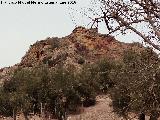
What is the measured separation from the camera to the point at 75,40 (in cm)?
9006

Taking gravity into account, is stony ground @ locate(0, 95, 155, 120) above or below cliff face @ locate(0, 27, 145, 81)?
below

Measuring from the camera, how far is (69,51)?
8362 cm

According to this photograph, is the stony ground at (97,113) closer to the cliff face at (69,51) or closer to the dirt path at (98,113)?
the dirt path at (98,113)

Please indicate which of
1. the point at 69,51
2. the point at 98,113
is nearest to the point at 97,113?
the point at 98,113

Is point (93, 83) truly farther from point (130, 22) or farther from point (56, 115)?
point (130, 22)

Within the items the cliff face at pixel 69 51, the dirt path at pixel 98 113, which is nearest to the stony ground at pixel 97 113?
the dirt path at pixel 98 113

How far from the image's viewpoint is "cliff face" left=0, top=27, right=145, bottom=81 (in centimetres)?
8244

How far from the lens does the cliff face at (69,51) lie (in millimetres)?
82438

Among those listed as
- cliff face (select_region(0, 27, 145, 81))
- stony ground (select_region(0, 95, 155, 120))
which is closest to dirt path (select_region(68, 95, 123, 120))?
stony ground (select_region(0, 95, 155, 120))

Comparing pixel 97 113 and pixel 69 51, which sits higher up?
pixel 69 51

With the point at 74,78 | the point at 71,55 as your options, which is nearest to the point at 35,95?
the point at 74,78

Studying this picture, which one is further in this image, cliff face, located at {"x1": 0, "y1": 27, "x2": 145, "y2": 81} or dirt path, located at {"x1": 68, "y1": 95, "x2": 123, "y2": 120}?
cliff face, located at {"x1": 0, "y1": 27, "x2": 145, "y2": 81}

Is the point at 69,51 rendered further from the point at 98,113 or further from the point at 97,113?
the point at 98,113

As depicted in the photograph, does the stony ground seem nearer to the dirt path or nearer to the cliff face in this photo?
the dirt path
